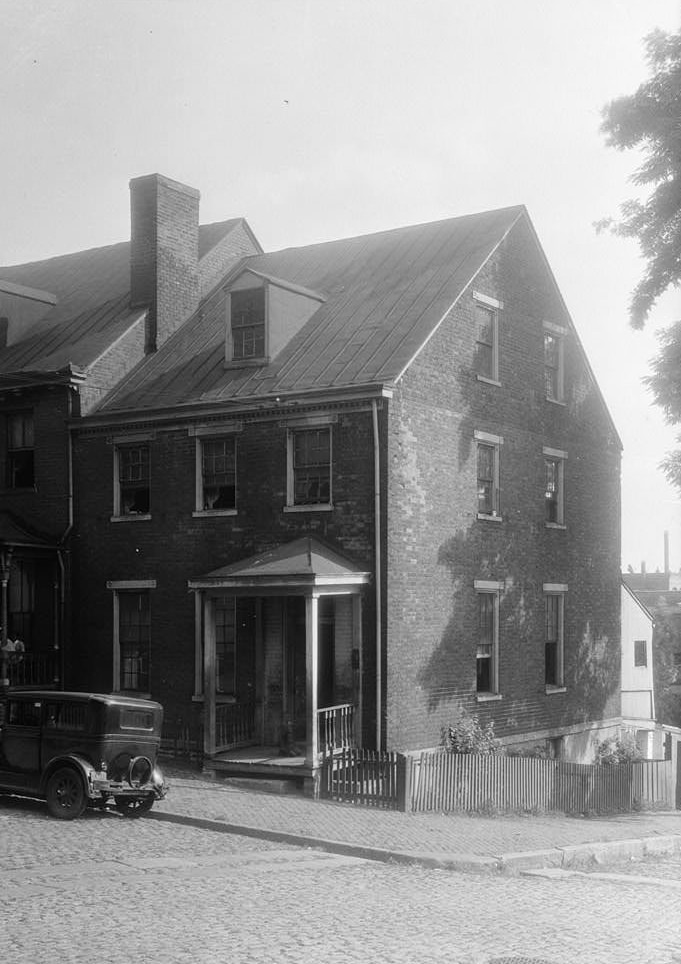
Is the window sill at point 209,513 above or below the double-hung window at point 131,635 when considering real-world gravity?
above

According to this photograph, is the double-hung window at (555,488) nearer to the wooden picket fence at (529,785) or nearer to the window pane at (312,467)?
the wooden picket fence at (529,785)

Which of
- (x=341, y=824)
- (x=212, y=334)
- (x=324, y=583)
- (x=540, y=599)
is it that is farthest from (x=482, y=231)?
(x=341, y=824)

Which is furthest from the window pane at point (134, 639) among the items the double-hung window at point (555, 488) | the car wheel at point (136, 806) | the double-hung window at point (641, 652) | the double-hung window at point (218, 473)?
the double-hung window at point (641, 652)

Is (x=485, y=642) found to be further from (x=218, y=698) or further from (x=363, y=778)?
(x=363, y=778)

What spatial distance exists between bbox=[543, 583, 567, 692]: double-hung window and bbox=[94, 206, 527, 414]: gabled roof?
7264 mm

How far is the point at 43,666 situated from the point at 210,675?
4.57 meters

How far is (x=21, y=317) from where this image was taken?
90.1 ft

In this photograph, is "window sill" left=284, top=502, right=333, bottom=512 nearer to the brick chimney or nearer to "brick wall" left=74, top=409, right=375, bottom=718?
"brick wall" left=74, top=409, right=375, bottom=718

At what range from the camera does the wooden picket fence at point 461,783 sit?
18672 millimetres

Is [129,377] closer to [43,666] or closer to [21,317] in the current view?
[21,317]

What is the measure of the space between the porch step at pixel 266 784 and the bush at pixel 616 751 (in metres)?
8.95

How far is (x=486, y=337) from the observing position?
24.0 metres

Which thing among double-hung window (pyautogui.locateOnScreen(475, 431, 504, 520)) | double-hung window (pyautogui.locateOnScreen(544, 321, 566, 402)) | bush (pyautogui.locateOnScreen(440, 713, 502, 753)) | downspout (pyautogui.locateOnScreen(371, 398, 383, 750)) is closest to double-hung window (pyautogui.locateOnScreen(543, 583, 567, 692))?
double-hung window (pyautogui.locateOnScreen(475, 431, 504, 520))

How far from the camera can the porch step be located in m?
19.8
